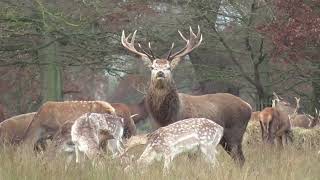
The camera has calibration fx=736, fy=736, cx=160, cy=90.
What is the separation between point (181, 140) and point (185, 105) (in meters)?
2.23

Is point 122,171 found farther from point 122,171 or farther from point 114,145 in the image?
point 114,145

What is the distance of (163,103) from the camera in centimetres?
1045

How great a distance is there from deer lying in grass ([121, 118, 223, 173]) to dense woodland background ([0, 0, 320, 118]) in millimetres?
4745

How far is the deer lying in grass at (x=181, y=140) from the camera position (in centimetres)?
845

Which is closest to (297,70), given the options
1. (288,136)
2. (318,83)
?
(318,83)

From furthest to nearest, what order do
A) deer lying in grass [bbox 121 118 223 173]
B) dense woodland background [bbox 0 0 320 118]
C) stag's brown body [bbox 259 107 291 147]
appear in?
1. stag's brown body [bbox 259 107 291 147]
2. dense woodland background [bbox 0 0 320 118]
3. deer lying in grass [bbox 121 118 223 173]

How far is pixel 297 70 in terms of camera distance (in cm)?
1964

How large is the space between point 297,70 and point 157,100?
9936 millimetres

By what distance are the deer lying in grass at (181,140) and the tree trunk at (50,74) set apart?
8.15 m

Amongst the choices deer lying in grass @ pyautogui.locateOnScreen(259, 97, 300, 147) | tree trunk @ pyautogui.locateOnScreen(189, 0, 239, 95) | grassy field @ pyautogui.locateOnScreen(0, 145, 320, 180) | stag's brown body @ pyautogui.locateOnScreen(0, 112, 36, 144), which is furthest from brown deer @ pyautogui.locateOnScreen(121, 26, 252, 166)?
tree trunk @ pyautogui.locateOnScreen(189, 0, 239, 95)

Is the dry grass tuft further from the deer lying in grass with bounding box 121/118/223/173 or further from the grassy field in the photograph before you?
the deer lying in grass with bounding box 121/118/223/173

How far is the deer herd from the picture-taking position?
859 cm

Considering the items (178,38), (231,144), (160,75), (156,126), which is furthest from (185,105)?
(178,38)

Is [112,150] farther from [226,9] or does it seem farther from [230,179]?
[226,9]
